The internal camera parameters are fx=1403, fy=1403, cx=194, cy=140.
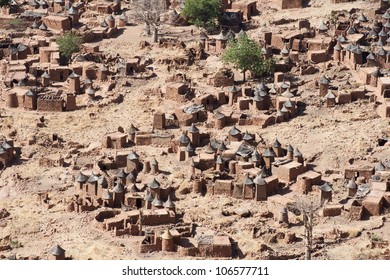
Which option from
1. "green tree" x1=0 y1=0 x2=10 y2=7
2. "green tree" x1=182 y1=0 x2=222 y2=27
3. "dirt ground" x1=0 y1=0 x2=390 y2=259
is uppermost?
"green tree" x1=182 y1=0 x2=222 y2=27

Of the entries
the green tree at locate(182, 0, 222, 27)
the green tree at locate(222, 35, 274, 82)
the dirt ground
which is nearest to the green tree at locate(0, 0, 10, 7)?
the dirt ground

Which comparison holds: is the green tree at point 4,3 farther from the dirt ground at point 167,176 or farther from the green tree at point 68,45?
the dirt ground at point 167,176

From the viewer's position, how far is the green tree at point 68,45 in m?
88.2

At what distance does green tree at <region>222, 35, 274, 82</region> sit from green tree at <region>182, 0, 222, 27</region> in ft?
31.9

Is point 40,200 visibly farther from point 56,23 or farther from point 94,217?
point 56,23

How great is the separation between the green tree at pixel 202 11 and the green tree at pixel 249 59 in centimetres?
971

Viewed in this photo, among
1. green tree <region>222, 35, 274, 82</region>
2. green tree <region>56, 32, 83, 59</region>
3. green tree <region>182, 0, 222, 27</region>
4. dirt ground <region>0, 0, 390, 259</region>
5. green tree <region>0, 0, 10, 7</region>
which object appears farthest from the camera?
green tree <region>0, 0, 10, 7</region>

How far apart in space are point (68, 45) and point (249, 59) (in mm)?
12830

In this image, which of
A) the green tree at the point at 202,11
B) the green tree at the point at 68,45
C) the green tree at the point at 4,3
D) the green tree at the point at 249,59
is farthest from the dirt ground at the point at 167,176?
the green tree at the point at 4,3

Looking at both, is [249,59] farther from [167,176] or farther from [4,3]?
[4,3]

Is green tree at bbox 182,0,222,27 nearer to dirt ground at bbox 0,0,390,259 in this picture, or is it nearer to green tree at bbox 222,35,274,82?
dirt ground at bbox 0,0,390,259

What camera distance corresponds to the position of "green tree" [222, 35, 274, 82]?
81875 millimetres

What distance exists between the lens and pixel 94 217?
212ft

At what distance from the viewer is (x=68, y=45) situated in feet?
289
